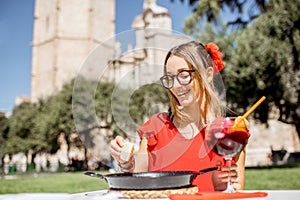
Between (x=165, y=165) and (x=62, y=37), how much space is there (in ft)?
156

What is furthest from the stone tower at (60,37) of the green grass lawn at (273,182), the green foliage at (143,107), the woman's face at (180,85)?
the woman's face at (180,85)

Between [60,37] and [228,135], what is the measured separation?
47.9 metres

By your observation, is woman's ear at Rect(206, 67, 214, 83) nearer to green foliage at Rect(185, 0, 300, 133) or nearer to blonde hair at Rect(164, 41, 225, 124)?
blonde hair at Rect(164, 41, 225, 124)

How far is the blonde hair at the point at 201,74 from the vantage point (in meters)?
1.64

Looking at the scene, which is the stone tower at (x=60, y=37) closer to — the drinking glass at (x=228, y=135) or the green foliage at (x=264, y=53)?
the green foliage at (x=264, y=53)

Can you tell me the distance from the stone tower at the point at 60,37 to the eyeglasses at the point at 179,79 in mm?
45188

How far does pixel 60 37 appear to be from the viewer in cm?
4675

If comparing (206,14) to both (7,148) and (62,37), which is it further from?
(62,37)

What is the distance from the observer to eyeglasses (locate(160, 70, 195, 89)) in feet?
5.01

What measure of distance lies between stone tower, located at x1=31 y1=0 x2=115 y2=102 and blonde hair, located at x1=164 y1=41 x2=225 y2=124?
44.9 meters

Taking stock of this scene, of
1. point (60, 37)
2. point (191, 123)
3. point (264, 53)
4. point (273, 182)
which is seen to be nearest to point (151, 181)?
point (191, 123)

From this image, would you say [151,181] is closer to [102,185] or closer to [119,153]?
[119,153]

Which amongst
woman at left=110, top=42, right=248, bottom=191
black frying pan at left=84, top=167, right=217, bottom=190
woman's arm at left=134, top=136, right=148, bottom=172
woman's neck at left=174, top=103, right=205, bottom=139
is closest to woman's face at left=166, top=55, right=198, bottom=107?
woman at left=110, top=42, right=248, bottom=191

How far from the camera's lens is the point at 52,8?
47.7 meters
